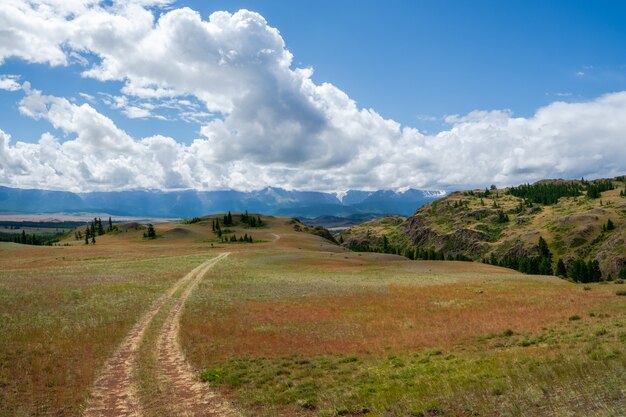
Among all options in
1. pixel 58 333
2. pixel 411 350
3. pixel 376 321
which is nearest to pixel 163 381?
pixel 58 333

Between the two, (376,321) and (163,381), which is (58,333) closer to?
(163,381)

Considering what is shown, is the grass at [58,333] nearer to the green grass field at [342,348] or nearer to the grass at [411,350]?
the green grass field at [342,348]

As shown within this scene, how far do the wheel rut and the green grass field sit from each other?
0.44 metres

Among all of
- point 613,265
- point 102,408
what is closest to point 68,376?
point 102,408

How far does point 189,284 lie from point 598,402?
51350 millimetres

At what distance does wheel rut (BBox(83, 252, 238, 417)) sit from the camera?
15742 millimetres

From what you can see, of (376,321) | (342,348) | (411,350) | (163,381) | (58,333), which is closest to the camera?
(163,381)

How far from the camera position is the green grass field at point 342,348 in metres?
14.2

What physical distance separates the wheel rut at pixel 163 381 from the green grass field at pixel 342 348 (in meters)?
0.44

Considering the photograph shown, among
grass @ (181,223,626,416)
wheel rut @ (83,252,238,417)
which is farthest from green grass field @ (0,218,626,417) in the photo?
wheel rut @ (83,252,238,417)

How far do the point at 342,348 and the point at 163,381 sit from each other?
1118cm

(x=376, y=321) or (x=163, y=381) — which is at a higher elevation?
(x=163, y=381)

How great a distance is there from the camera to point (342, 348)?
25609 mm

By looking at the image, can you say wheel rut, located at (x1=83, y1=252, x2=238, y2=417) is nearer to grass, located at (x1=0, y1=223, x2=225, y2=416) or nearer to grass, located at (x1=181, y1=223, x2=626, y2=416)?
grass, located at (x1=0, y1=223, x2=225, y2=416)
